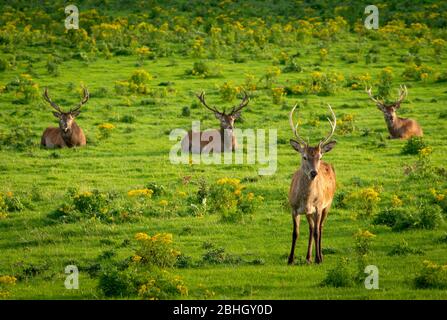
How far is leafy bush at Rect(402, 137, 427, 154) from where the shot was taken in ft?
71.4

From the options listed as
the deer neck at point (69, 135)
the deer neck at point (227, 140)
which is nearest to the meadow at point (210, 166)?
the deer neck at point (69, 135)

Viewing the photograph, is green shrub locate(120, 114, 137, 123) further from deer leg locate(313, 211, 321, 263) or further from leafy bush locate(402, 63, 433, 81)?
deer leg locate(313, 211, 321, 263)

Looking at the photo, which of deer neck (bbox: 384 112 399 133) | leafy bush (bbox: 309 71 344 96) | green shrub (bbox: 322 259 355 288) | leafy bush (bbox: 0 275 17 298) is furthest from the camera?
leafy bush (bbox: 309 71 344 96)

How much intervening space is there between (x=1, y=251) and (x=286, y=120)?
39.1ft

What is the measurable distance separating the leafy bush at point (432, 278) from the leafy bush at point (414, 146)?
30.2 feet

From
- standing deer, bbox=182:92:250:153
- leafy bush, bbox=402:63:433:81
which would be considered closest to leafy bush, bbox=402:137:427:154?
standing deer, bbox=182:92:250:153

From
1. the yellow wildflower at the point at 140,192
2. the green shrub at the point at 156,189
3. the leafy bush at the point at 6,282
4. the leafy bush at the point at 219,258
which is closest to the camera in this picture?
the leafy bush at the point at 6,282

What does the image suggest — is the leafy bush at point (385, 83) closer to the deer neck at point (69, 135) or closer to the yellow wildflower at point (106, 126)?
the yellow wildflower at point (106, 126)

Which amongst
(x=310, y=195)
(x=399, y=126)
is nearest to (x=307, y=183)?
(x=310, y=195)

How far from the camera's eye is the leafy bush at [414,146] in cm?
2175

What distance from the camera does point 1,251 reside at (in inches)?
609

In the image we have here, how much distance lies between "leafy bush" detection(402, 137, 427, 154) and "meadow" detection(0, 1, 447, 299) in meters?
0.03
